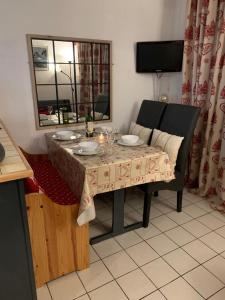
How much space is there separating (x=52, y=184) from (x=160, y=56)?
6.46 ft

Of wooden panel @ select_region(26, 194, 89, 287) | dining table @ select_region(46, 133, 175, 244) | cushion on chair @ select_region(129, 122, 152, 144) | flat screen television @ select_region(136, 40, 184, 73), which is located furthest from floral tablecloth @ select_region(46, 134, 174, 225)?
flat screen television @ select_region(136, 40, 184, 73)

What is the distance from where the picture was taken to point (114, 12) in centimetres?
256

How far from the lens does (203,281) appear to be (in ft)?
5.28

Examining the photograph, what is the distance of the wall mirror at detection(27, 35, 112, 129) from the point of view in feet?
7.66

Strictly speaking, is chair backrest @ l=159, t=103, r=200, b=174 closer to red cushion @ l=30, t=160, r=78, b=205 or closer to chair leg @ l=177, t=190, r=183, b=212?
chair leg @ l=177, t=190, r=183, b=212

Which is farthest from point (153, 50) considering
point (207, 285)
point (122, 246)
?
point (207, 285)

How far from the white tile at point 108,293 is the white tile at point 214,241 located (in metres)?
0.90

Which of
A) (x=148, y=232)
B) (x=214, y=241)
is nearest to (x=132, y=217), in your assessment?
(x=148, y=232)

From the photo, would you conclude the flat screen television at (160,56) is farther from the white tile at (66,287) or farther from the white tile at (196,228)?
the white tile at (66,287)

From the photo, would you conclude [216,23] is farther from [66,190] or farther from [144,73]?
[66,190]

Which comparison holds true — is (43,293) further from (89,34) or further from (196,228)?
(89,34)

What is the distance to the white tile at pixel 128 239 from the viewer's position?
197 centimetres

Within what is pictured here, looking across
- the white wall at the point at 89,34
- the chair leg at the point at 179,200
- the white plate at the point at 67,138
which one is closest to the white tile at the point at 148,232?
the chair leg at the point at 179,200

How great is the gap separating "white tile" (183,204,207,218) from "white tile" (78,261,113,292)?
1.12m
